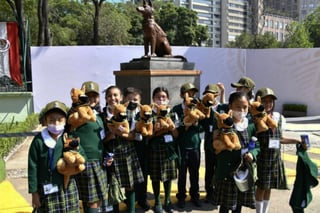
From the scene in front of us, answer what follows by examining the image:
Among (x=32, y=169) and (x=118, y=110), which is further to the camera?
(x=118, y=110)

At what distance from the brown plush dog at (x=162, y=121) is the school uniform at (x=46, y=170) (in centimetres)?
122

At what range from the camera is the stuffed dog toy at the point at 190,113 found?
13.4 ft

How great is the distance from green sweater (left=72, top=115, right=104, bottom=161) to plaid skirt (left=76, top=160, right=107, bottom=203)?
8 cm

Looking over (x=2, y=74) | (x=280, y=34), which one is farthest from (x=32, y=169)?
(x=280, y=34)

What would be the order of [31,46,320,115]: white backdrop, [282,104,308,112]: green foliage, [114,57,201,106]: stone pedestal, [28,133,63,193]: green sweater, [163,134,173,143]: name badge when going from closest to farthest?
1. [28,133,63,193]: green sweater
2. [163,134,173,143]: name badge
3. [114,57,201,106]: stone pedestal
4. [31,46,320,115]: white backdrop
5. [282,104,308,112]: green foliage

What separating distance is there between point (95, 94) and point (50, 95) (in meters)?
9.06

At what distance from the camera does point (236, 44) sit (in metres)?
55.3

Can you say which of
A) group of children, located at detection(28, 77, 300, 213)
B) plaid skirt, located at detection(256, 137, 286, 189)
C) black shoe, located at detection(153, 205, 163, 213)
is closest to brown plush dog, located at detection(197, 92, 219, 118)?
group of children, located at detection(28, 77, 300, 213)

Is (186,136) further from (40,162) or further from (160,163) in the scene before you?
(40,162)

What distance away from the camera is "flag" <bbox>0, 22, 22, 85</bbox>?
11773mm

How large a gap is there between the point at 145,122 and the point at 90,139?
0.64 meters

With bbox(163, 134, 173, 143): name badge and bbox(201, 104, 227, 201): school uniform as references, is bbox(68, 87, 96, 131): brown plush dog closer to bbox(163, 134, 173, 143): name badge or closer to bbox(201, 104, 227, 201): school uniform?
bbox(163, 134, 173, 143): name badge

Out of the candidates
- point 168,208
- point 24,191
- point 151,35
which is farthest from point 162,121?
point 151,35

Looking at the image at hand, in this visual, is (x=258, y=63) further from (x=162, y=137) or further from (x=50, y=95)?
(x=162, y=137)
